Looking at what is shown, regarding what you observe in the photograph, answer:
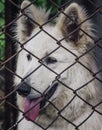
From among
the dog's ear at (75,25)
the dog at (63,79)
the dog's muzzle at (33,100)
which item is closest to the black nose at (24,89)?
the dog's muzzle at (33,100)

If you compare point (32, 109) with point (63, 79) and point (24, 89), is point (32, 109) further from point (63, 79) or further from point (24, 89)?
point (63, 79)

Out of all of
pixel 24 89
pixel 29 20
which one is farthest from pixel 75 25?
pixel 24 89

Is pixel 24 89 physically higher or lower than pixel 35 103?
higher

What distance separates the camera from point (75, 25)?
13.6 ft

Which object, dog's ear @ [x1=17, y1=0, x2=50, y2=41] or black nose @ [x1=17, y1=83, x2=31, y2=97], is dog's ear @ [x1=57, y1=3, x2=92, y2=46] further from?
black nose @ [x1=17, y1=83, x2=31, y2=97]

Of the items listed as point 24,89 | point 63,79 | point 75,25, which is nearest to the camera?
point 24,89

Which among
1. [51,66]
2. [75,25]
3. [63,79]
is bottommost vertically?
[63,79]

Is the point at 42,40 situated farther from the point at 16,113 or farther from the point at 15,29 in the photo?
the point at 16,113

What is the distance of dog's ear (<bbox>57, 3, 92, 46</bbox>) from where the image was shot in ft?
12.9

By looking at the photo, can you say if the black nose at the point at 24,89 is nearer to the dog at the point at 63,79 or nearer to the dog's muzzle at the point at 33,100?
the dog's muzzle at the point at 33,100

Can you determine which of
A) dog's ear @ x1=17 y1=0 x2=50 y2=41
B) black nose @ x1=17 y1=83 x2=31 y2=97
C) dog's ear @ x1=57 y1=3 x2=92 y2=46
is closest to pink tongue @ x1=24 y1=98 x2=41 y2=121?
black nose @ x1=17 y1=83 x2=31 y2=97

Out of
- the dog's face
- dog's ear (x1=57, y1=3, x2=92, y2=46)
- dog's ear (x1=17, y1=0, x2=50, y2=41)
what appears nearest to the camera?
dog's ear (x1=57, y1=3, x2=92, y2=46)

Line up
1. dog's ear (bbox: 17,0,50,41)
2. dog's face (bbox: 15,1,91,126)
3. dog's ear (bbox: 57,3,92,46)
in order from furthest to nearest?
dog's ear (bbox: 17,0,50,41)
dog's face (bbox: 15,1,91,126)
dog's ear (bbox: 57,3,92,46)

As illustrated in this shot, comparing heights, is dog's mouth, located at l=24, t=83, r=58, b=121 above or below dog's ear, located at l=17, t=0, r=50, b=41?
below
